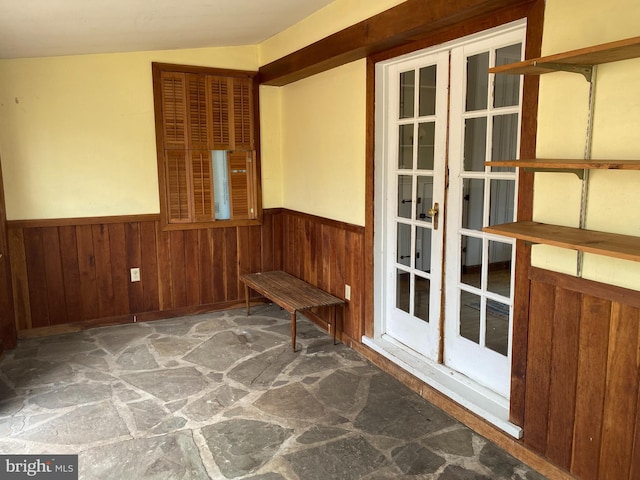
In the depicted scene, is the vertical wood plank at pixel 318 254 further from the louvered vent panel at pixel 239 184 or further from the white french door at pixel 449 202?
the louvered vent panel at pixel 239 184

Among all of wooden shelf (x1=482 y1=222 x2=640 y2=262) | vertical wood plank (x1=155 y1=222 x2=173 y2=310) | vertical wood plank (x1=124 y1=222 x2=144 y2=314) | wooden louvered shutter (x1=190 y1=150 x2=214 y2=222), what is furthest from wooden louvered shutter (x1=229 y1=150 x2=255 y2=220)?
wooden shelf (x1=482 y1=222 x2=640 y2=262)

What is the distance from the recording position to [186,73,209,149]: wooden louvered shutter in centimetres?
448

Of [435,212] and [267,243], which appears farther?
[267,243]

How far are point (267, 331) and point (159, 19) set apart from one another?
2494mm

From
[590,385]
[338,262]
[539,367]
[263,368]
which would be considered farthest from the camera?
[338,262]

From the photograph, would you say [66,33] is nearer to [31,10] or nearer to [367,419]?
[31,10]

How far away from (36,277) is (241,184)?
1932 mm

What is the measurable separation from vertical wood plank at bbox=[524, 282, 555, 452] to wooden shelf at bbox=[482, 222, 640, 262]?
29cm

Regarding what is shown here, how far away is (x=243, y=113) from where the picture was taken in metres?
4.74

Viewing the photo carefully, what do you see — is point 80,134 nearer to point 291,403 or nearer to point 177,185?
point 177,185

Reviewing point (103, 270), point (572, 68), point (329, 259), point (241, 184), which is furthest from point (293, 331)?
point (572, 68)

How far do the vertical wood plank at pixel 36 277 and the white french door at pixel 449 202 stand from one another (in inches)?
109

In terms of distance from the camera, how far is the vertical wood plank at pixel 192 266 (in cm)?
466

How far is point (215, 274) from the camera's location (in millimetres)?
4805
